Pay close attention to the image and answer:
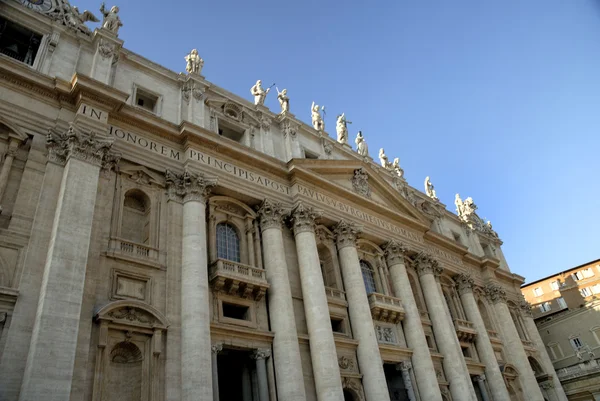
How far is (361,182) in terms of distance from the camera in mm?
29781

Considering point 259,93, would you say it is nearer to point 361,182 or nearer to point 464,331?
point 361,182

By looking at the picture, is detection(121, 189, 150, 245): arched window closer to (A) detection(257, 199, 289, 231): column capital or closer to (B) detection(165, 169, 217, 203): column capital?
(B) detection(165, 169, 217, 203): column capital

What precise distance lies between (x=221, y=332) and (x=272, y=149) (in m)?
11.2

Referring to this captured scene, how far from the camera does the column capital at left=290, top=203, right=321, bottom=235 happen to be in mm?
24094

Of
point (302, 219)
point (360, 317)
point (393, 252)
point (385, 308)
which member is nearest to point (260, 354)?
point (360, 317)

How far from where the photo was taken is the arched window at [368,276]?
27.6 meters

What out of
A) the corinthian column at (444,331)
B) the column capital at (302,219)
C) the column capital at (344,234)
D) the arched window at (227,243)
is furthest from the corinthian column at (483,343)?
the arched window at (227,243)

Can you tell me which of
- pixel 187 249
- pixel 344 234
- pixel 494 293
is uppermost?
pixel 344 234

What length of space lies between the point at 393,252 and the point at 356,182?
4.70 meters

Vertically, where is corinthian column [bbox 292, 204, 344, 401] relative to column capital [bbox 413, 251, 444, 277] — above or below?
below

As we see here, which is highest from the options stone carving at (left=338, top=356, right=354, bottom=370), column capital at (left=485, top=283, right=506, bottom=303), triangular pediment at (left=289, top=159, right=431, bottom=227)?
triangular pediment at (left=289, top=159, right=431, bottom=227)

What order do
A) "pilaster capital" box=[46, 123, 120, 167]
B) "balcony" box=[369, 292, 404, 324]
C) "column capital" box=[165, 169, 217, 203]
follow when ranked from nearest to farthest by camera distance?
1. "pilaster capital" box=[46, 123, 120, 167]
2. "column capital" box=[165, 169, 217, 203]
3. "balcony" box=[369, 292, 404, 324]

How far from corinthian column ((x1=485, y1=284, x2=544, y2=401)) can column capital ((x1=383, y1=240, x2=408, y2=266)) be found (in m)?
12.4

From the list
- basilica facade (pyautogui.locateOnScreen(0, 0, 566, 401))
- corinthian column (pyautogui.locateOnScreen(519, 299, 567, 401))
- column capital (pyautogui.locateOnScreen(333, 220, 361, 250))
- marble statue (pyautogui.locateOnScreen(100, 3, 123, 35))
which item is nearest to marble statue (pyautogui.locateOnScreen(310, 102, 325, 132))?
basilica facade (pyautogui.locateOnScreen(0, 0, 566, 401))
